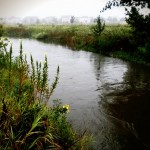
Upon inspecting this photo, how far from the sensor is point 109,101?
9.48 m

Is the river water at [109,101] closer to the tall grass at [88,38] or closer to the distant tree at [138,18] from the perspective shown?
the distant tree at [138,18]

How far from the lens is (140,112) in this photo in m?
8.41

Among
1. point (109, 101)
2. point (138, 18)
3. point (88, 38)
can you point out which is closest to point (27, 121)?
point (109, 101)

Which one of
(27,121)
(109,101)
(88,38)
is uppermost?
(88,38)

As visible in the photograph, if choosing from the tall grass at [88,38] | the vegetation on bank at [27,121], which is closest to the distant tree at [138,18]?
the tall grass at [88,38]

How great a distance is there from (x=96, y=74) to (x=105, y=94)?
376 centimetres

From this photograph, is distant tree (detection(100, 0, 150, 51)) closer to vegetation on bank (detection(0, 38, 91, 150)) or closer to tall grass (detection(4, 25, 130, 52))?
tall grass (detection(4, 25, 130, 52))

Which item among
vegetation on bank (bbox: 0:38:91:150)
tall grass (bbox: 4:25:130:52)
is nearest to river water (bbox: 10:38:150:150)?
vegetation on bank (bbox: 0:38:91:150)

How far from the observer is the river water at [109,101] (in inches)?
260

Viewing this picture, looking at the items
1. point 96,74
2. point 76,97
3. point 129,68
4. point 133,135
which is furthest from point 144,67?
point 133,135

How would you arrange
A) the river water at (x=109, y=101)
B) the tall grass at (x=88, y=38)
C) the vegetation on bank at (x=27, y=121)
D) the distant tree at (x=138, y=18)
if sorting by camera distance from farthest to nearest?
the tall grass at (x=88, y=38) → the distant tree at (x=138, y=18) → the river water at (x=109, y=101) → the vegetation on bank at (x=27, y=121)

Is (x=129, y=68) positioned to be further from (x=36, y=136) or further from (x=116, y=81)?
(x=36, y=136)

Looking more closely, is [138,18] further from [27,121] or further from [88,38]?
[27,121]

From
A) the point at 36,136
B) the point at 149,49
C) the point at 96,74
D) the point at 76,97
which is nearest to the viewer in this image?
the point at 36,136
